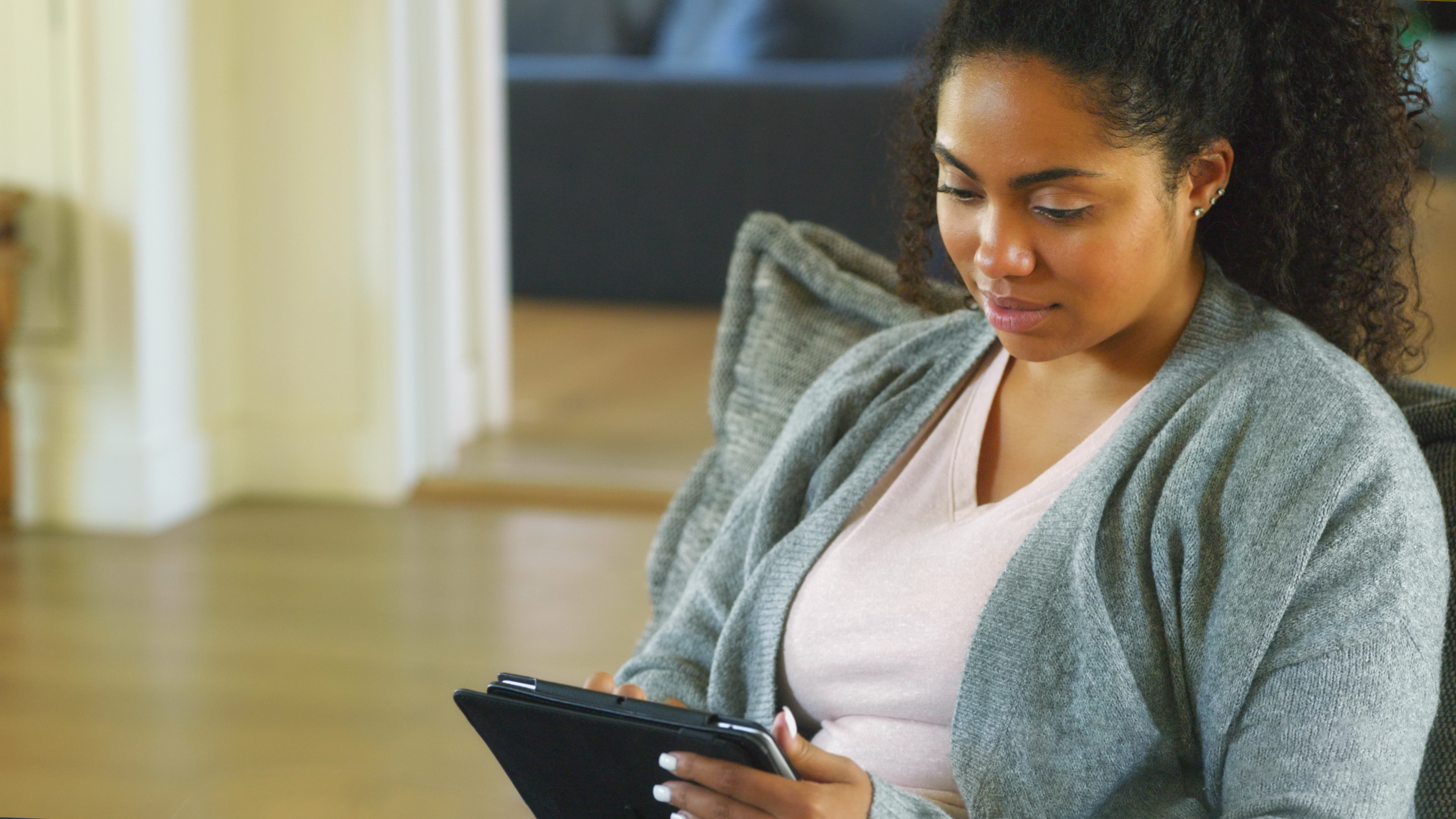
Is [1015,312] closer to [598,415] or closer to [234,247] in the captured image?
[234,247]

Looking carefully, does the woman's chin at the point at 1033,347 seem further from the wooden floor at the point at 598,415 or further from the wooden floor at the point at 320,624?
the wooden floor at the point at 598,415

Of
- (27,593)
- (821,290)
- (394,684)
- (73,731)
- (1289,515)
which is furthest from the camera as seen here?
(27,593)

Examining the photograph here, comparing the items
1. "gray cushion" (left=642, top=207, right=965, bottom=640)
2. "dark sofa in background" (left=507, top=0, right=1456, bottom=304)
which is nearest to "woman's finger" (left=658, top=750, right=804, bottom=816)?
"gray cushion" (left=642, top=207, right=965, bottom=640)

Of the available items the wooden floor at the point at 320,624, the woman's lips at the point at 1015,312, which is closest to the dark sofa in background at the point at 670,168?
the wooden floor at the point at 320,624

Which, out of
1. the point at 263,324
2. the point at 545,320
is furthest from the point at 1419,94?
the point at 545,320

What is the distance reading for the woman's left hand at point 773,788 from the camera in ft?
3.11

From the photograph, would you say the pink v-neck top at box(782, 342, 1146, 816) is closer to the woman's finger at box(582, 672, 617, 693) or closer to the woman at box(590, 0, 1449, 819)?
the woman at box(590, 0, 1449, 819)

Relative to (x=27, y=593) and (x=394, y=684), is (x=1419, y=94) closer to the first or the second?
(x=394, y=684)

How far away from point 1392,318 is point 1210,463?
25cm

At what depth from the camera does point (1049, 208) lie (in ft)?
3.39

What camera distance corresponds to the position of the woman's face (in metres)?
1.03

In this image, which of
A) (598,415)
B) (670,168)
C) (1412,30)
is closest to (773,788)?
(1412,30)

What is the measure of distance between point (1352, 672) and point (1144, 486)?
0.60 feet

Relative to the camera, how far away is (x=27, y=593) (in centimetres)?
280
